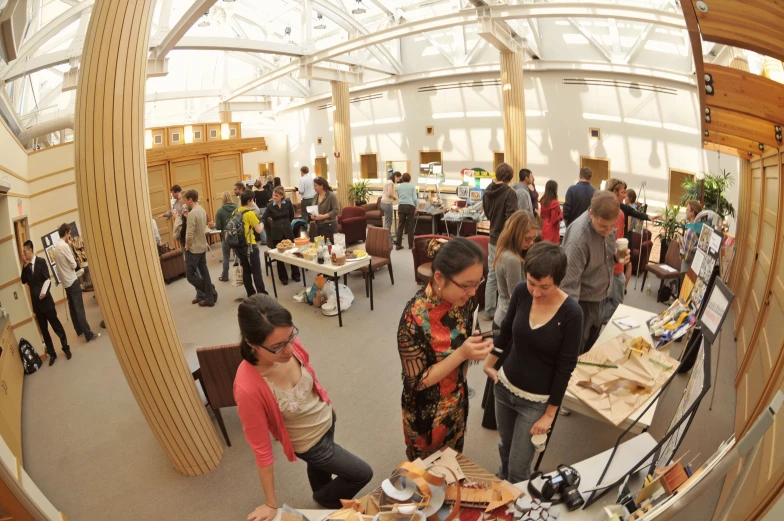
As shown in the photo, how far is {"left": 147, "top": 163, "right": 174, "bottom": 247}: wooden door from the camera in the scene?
11.1 meters

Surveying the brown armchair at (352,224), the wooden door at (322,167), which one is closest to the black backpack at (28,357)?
the brown armchair at (352,224)

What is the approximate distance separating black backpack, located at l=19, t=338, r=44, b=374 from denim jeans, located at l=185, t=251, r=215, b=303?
84.8 inches

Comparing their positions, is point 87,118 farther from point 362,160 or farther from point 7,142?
point 362,160

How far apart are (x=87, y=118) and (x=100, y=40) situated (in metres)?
0.48

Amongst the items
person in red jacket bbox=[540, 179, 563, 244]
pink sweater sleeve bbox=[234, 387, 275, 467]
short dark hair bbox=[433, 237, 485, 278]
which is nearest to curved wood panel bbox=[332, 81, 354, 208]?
person in red jacket bbox=[540, 179, 563, 244]

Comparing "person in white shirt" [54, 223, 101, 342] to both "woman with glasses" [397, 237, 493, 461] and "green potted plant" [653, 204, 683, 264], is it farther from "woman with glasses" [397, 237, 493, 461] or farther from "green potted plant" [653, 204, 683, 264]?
"green potted plant" [653, 204, 683, 264]

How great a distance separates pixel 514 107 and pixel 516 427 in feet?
30.4

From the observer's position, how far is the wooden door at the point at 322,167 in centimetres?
1902

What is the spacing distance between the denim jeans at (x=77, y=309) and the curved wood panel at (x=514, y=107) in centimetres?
822

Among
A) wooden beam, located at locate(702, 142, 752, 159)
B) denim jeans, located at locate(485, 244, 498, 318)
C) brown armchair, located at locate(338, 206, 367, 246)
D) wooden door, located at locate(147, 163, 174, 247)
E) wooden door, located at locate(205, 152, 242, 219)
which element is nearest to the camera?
wooden beam, located at locate(702, 142, 752, 159)

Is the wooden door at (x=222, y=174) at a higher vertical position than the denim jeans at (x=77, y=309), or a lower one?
higher

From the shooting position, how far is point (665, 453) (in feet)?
6.44

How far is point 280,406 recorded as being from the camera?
236cm

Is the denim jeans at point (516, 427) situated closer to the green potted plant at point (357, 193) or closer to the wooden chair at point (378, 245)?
the wooden chair at point (378, 245)
